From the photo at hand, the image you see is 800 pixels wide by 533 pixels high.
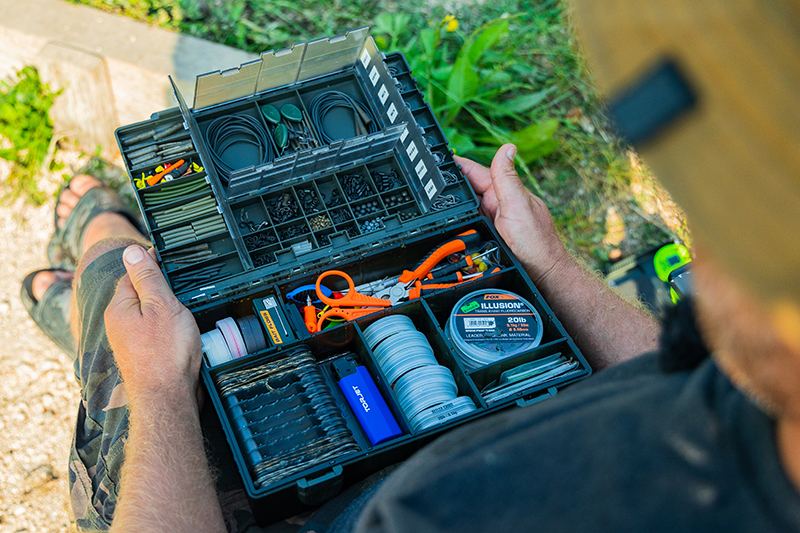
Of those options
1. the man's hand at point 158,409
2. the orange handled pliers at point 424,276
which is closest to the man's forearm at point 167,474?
the man's hand at point 158,409

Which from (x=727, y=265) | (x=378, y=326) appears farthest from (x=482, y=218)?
(x=727, y=265)

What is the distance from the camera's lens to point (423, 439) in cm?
209

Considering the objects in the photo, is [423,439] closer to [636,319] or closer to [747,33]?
[636,319]

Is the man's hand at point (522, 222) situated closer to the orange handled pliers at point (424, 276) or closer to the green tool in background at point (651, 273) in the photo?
the orange handled pliers at point (424, 276)

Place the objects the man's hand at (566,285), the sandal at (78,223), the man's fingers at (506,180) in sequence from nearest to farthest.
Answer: the man's hand at (566,285) < the man's fingers at (506,180) < the sandal at (78,223)

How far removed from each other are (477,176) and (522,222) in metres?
0.44

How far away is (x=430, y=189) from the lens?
2611 mm

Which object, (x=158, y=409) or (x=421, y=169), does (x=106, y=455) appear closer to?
(x=158, y=409)

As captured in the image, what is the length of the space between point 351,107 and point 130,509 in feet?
6.29

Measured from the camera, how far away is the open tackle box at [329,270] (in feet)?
6.95

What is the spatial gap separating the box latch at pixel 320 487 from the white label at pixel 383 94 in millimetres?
1648

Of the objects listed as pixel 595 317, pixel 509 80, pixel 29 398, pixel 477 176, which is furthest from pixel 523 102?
pixel 29 398

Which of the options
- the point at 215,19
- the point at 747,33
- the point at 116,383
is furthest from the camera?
the point at 215,19

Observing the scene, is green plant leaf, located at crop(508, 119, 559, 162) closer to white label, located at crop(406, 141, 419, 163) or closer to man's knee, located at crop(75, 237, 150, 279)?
white label, located at crop(406, 141, 419, 163)
